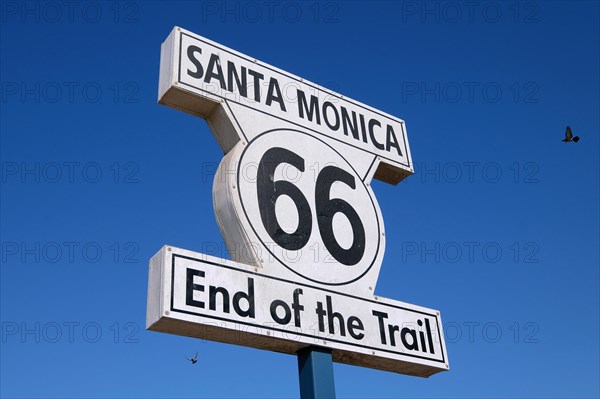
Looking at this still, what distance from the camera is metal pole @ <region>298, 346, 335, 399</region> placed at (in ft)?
13.9

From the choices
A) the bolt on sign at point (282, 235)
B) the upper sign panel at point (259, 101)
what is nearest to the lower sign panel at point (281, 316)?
the bolt on sign at point (282, 235)

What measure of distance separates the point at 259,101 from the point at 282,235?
101cm

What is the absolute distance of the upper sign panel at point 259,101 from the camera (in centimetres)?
477

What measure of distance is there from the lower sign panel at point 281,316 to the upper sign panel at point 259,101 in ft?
3.38

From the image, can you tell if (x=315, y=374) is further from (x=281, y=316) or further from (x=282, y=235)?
(x=282, y=235)

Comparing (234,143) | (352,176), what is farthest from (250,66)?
(352,176)

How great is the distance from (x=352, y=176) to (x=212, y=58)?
129 cm

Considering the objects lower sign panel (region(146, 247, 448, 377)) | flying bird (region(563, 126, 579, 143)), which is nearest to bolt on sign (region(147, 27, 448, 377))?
lower sign panel (region(146, 247, 448, 377))

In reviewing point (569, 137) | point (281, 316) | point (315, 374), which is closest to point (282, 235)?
point (281, 316)

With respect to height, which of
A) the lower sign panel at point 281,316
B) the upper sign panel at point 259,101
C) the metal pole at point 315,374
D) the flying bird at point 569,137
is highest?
the flying bird at point 569,137

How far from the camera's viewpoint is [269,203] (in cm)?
462

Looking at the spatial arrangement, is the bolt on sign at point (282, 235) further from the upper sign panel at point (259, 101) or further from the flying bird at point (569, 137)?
the flying bird at point (569, 137)

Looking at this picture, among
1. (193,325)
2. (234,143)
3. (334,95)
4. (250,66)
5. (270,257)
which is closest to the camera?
(193,325)

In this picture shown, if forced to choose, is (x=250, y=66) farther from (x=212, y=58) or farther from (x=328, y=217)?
(x=328, y=217)
